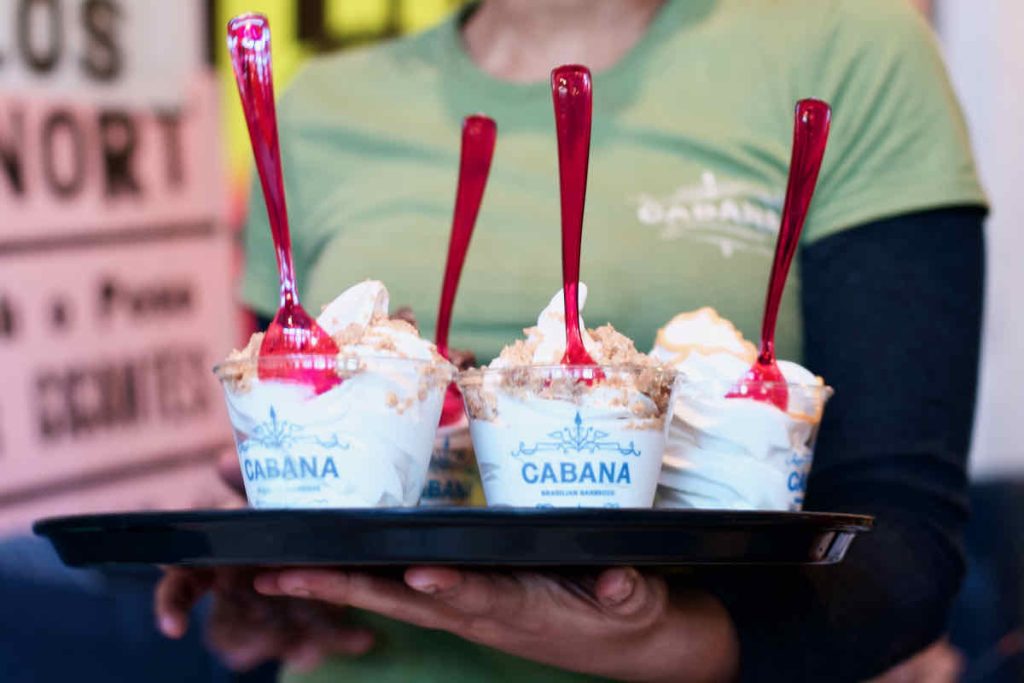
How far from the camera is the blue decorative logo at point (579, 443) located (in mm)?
814

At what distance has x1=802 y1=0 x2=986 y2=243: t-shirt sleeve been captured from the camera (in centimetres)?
105

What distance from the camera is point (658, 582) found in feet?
2.74

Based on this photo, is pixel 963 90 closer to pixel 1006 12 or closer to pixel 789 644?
pixel 1006 12

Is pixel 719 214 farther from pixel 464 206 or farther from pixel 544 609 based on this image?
pixel 544 609

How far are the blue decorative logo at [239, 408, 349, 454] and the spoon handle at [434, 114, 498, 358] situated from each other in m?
0.18

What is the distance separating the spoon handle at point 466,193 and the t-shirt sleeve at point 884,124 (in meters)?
0.29

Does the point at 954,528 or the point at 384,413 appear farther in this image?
the point at 954,528

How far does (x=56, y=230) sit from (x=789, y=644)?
1.52 metres

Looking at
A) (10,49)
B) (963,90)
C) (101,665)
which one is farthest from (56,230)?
(963,90)

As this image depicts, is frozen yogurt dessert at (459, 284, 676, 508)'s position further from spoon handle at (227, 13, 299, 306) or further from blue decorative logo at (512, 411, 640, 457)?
spoon handle at (227, 13, 299, 306)

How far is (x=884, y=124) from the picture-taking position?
1.08 m

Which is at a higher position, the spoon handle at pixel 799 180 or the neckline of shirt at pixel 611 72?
the neckline of shirt at pixel 611 72

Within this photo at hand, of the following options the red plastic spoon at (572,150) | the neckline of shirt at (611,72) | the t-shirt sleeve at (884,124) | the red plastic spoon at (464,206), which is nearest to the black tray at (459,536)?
the red plastic spoon at (572,150)

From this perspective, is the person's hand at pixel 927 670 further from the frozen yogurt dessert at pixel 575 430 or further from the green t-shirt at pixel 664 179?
the frozen yogurt dessert at pixel 575 430
